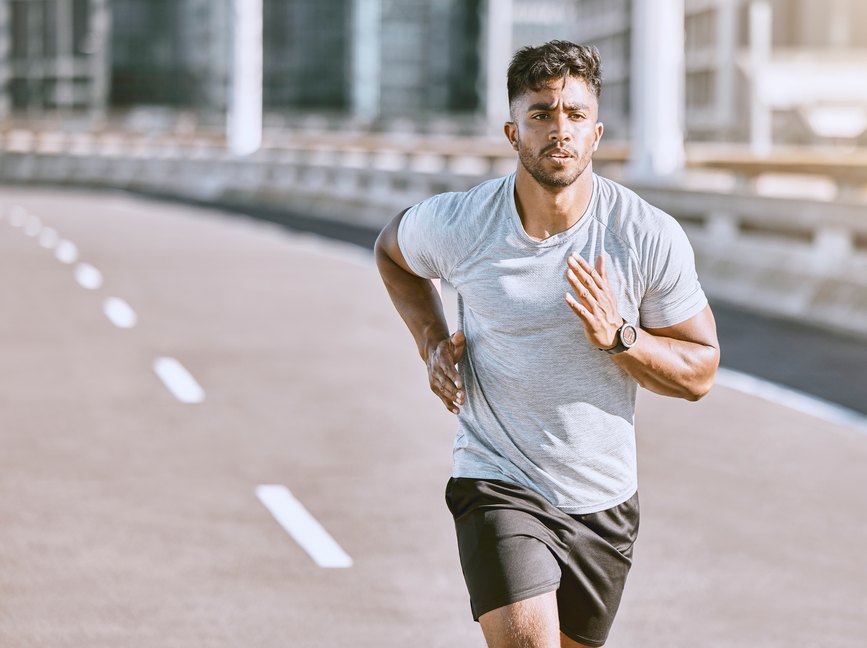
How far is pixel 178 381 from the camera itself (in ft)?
40.8

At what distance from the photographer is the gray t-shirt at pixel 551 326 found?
14.3 ft

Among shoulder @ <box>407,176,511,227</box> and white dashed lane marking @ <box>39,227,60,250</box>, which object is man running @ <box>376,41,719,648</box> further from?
white dashed lane marking @ <box>39,227,60,250</box>

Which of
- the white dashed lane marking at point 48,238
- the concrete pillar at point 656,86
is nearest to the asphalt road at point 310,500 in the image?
the white dashed lane marking at point 48,238

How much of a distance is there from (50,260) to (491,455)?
60.0 feet

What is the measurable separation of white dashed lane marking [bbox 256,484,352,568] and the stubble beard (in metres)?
3.25

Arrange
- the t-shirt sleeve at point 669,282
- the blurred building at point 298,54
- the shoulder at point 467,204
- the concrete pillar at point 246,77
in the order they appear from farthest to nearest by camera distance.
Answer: the blurred building at point 298,54, the concrete pillar at point 246,77, the shoulder at point 467,204, the t-shirt sleeve at point 669,282

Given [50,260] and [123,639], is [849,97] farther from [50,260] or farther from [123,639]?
[123,639]

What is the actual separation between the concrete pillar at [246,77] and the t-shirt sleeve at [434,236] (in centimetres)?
4042

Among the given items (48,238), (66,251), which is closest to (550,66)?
(66,251)

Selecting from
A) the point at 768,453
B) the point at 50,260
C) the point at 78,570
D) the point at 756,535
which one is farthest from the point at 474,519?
the point at 50,260

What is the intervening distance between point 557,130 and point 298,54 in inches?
4688

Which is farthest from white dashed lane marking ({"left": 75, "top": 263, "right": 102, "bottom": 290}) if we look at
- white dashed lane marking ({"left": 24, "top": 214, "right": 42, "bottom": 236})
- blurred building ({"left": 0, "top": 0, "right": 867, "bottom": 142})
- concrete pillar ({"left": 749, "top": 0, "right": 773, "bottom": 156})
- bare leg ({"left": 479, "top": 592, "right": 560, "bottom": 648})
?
blurred building ({"left": 0, "top": 0, "right": 867, "bottom": 142})

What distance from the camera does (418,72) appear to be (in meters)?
121

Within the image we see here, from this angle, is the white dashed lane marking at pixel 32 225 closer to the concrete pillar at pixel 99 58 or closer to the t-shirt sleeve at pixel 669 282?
the t-shirt sleeve at pixel 669 282
